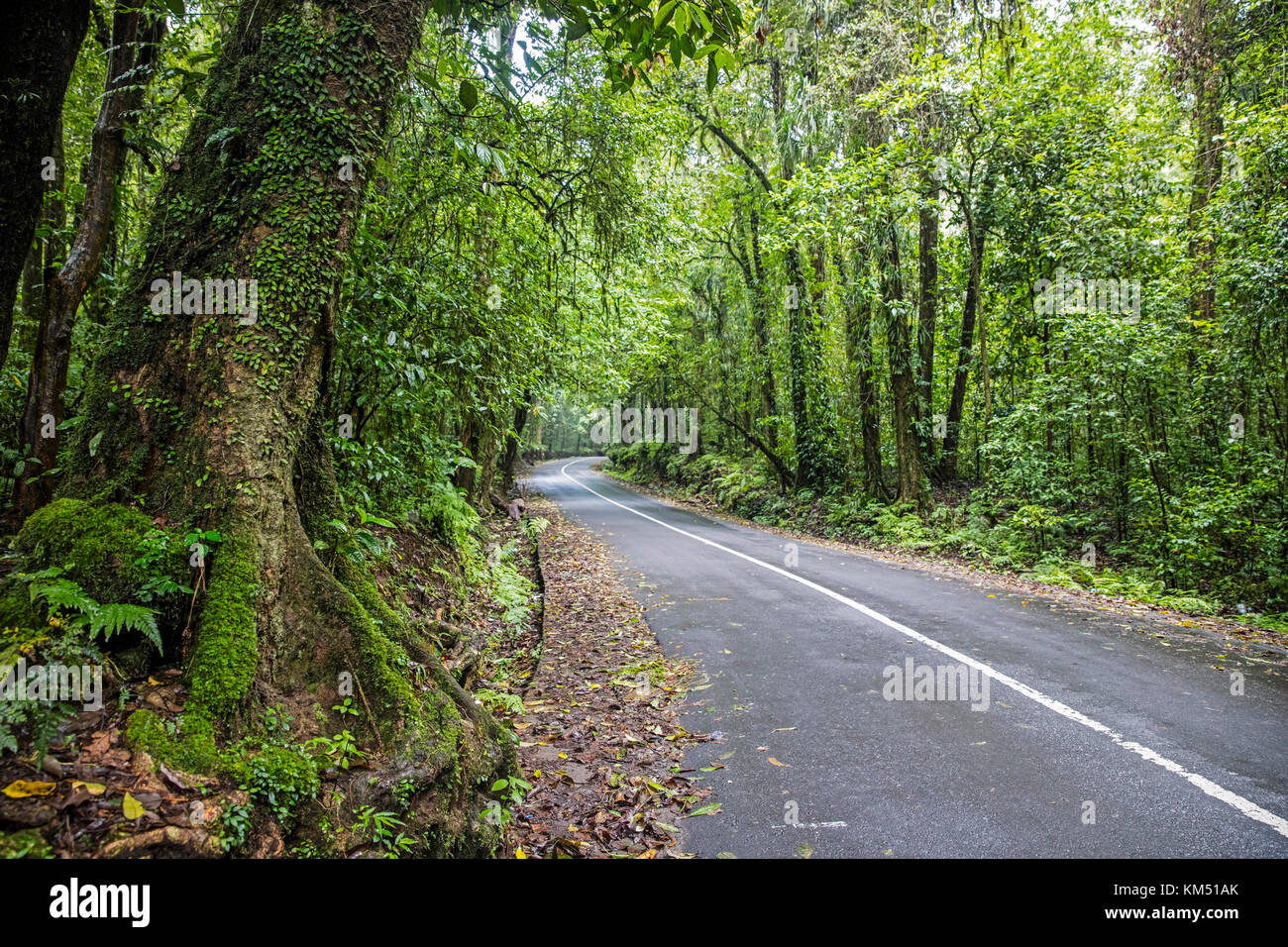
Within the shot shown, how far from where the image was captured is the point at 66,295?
4.66 m

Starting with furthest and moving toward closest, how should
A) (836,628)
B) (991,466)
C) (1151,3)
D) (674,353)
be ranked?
1. (674,353)
2. (991,466)
3. (1151,3)
4. (836,628)

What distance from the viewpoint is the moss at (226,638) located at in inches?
105

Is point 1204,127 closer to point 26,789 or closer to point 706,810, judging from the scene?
point 706,810

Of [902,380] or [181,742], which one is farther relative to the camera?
[902,380]

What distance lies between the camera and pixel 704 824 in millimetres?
3691

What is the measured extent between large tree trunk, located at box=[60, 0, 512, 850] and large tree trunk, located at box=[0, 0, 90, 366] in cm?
47

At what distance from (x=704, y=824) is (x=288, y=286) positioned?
3.84 meters

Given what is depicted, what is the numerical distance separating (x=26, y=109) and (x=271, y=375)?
5.71ft

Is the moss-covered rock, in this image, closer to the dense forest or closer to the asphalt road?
the dense forest

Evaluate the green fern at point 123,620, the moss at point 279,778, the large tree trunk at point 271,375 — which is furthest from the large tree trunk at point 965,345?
the green fern at point 123,620

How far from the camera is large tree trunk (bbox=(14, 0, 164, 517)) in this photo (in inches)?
181

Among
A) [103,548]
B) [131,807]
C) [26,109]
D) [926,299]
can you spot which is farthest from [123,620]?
[926,299]
